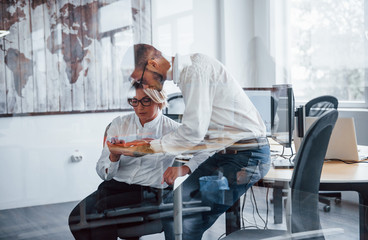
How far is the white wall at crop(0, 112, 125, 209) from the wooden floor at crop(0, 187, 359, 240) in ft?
0.21

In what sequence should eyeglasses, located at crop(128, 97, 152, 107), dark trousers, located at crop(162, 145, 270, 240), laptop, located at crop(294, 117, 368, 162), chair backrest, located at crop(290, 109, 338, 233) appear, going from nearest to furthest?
chair backrest, located at crop(290, 109, 338, 233) → eyeglasses, located at crop(128, 97, 152, 107) → dark trousers, located at crop(162, 145, 270, 240) → laptop, located at crop(294, 117, 368, 162)

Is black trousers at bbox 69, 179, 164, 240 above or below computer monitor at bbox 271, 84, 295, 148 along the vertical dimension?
below

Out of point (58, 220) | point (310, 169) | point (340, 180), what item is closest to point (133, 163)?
point (58, 220)

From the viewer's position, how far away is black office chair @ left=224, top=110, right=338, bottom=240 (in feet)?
4.02

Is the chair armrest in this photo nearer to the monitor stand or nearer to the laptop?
the monitor stand

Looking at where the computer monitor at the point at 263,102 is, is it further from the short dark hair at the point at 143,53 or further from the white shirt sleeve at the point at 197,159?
the short dark hair at the point at 143,53

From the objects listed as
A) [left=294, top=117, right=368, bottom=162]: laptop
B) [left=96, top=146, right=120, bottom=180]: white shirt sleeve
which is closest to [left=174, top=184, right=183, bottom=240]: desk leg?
[left=96, top=146, right=120, bottom=180]: white shirt sleeve

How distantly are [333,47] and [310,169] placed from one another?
1.73m

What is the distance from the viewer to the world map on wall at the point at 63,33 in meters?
1.48

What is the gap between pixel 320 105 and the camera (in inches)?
94.7

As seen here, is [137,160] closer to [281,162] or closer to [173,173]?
[173,173]

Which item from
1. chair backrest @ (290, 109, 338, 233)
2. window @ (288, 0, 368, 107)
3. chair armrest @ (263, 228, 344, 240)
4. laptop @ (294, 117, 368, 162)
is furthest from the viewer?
window @ (288, 0, 368, 107)

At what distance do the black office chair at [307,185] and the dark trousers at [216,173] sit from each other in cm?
23

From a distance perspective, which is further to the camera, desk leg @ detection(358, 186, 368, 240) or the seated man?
the seated man
